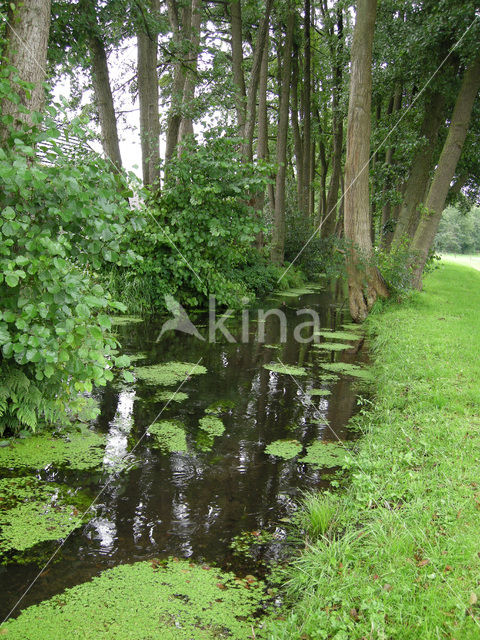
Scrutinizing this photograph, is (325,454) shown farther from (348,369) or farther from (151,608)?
(348,369)

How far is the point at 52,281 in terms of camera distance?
370 cm

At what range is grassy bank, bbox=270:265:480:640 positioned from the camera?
2.31 m

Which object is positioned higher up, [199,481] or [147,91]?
[147,91]

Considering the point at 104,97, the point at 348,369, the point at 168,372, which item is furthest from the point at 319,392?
the point at 104,97

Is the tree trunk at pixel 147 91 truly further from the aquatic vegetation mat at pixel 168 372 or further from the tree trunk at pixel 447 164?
the tree trunk at pixel 447 164

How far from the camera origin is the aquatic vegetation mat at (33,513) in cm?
318

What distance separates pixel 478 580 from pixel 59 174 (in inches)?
149

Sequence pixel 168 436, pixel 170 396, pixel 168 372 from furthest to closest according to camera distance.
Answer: pixel 168 372
pixel 170 396
pixel 168 436

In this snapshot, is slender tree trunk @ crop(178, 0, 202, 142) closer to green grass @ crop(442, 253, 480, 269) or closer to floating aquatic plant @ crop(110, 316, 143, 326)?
floating aquatic plant @ crop(110, 316, 143, 326)

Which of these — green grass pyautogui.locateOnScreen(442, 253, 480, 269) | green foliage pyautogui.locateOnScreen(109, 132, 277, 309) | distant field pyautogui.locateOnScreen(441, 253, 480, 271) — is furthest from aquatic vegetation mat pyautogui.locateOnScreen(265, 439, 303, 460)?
green grass pyautogui.locateOnScreen(442, 253, 480, 269)

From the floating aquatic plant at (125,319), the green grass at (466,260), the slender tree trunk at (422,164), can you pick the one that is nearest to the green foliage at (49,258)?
the floating aquatic plant at (125,319)

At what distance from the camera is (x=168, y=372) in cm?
716

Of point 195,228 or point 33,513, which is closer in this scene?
point 33,513

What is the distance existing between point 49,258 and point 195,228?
22.0ft
